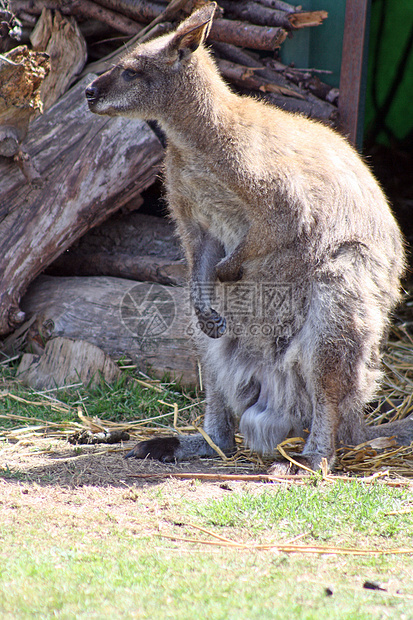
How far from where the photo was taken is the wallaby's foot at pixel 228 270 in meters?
3.52

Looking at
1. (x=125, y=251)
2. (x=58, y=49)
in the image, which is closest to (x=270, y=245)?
(x=125, y=251)

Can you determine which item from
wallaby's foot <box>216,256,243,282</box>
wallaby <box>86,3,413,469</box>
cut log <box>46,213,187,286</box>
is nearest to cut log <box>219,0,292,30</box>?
wallaby <box>86,3,413,469</box>

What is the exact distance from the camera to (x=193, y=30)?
329 cm

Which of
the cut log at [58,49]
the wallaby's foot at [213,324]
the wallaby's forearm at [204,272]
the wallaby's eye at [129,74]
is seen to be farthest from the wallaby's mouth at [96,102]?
the cut log at [58,49]

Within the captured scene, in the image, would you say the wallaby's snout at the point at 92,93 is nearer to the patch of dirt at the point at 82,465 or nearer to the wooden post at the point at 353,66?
the patch of dirt at the point at 82,465

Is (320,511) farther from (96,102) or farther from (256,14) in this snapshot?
(256,14)

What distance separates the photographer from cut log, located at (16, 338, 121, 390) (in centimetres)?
480

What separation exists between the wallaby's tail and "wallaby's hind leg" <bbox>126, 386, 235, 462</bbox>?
2.66 feet

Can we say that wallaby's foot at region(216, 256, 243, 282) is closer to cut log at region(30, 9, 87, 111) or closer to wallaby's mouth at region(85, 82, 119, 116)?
wallaby's mouth at region(85, 82, 119, 116)

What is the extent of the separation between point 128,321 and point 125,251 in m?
0.91

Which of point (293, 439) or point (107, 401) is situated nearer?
point (293, 439)

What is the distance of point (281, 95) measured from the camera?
5234mm

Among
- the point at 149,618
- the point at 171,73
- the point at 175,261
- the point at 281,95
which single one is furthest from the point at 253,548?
the point at 281,95

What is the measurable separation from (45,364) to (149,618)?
10.6ft
